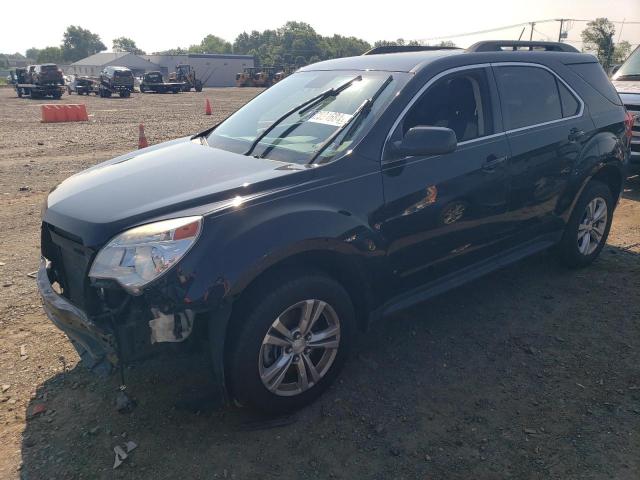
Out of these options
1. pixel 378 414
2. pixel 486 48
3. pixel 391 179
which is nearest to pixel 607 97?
pixel 486 48

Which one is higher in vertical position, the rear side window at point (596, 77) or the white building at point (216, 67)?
the white building at point (216, 67)

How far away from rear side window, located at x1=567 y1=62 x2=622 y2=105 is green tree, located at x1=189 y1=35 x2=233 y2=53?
510 feet

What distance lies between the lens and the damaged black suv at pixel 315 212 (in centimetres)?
244

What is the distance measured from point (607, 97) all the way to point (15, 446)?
17.5 feet

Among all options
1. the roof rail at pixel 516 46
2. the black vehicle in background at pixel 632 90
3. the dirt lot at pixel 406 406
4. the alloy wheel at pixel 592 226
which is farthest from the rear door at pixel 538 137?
the black vehicle in background at pixel 632 90

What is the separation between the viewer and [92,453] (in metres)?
2.63

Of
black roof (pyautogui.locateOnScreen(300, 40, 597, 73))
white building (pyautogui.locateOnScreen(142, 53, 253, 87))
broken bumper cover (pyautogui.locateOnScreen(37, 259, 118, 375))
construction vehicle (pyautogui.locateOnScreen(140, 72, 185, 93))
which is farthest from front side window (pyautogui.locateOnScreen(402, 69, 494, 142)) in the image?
white building (pyautogui.locateOnScreen(142, 53, 253, 87))

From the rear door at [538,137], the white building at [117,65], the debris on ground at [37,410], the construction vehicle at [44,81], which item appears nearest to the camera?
the debris on ground at [37,410]

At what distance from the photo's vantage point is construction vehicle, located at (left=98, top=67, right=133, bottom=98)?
35.7m

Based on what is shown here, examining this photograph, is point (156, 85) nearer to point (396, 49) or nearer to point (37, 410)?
point (396, 49)

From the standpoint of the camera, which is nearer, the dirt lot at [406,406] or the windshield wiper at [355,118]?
the dirt lot at [406,406]

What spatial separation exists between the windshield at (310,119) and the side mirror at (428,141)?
0.94ft

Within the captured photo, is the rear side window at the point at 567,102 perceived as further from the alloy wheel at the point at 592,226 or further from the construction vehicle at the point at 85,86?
the construction vehicle at the point at 85,86

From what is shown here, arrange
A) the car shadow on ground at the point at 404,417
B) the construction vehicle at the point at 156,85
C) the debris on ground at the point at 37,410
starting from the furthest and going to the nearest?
the construction vehicle at the point at 156,85 < the debris on ground at the point at 37,410 < the car shadow on ground at the point at 404,417
